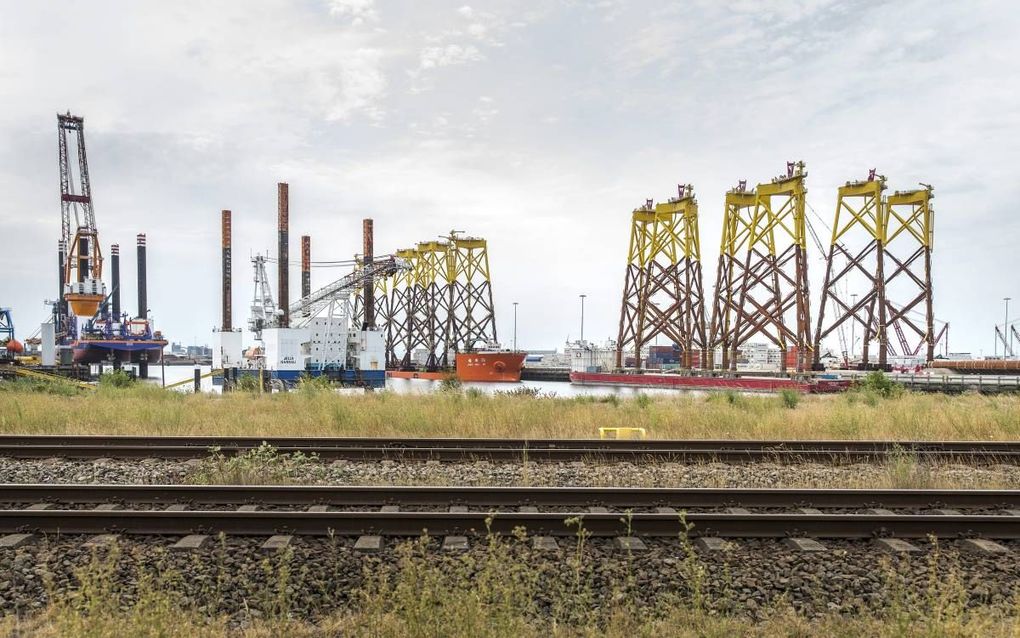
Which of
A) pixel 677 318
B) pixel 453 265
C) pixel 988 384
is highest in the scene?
pixel 453 265

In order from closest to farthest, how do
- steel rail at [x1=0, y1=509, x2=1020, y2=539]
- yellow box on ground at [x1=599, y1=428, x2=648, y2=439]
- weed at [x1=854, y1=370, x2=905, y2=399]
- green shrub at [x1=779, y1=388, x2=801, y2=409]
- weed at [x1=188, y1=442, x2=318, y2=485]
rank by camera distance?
steel rail at [x1=0, y1=509, x2=1020, y2=539] < weed at [x1=188, y1=442, x2=318, y2=485] < yellow box on ground at [x1=599, y1=428, x2=648, y2=439] < green shrub at [x1=779, y1=388, x2=801, y2=409] < weed at [x1=854, y1=370, x2=905, y2=399]

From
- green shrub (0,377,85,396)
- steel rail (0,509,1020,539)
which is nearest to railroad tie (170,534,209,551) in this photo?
steel rail (0,509,1020,539)

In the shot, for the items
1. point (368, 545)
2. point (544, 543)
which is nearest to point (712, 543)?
point (544, 543)

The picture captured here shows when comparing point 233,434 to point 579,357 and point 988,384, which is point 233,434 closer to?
point 988,384

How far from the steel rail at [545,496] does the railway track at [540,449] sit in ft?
7.47

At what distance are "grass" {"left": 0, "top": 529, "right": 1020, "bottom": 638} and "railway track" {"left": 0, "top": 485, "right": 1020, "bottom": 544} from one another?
762 mm

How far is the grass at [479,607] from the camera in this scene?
402 centimetres

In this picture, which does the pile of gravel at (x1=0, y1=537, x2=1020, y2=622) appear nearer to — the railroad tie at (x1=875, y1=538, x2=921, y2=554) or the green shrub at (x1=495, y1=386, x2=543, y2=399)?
the railroad tie at (x1=875, y1=538, x2=921, y2=554)

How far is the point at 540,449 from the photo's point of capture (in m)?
10.3

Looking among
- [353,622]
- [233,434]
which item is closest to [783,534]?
[353,622]

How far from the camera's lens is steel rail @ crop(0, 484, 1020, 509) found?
7.34 m

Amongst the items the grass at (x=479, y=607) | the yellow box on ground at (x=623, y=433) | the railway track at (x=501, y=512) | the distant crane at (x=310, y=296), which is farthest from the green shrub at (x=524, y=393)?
the distant crane at (x=310, y=296)

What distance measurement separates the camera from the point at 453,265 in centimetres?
9131

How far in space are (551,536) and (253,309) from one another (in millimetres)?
61197
